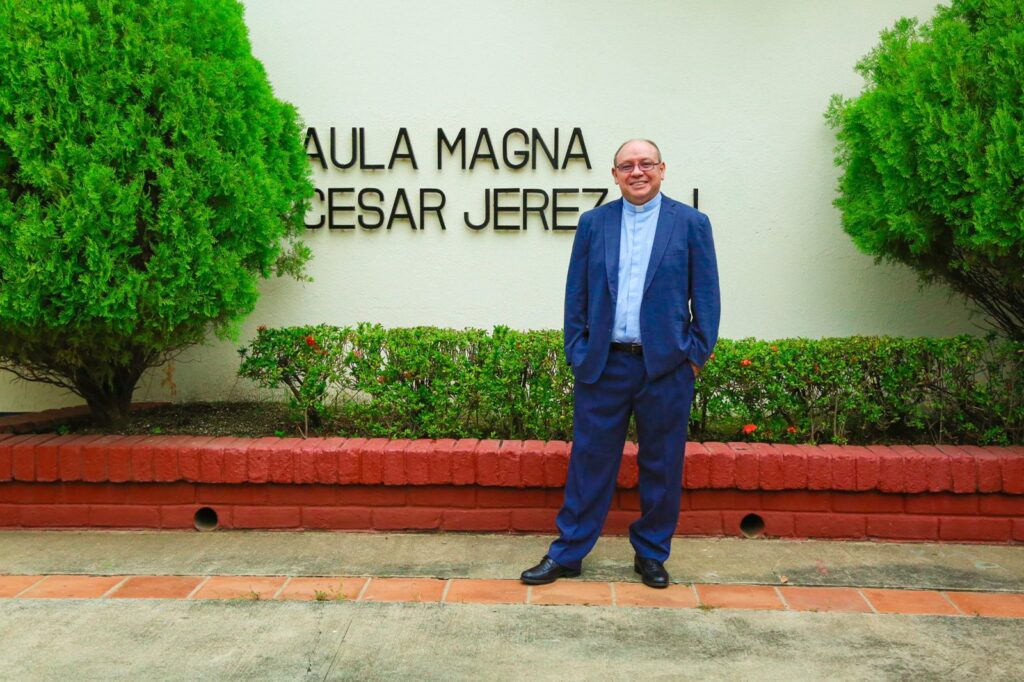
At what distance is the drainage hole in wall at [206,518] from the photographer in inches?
191

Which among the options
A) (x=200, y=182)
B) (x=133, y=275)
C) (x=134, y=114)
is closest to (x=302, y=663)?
(x=133, y=275)

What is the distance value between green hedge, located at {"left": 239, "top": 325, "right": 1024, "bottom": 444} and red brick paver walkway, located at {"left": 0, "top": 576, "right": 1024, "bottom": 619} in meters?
1.01

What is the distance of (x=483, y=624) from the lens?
12.1 feet

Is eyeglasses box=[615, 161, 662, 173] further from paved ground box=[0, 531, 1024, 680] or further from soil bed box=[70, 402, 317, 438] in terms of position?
soil bed box=[70, 402, 317, 438]

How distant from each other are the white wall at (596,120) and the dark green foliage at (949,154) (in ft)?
1.36

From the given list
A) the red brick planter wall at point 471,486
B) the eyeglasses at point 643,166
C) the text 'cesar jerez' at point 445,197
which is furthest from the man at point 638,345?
the text 'cesar jerez' at point 445,197

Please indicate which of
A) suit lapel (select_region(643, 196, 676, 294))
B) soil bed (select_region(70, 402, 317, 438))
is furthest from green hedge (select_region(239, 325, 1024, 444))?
suit lapel (select_region(643, 196, 676, 294))

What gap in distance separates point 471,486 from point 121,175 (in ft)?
7.30

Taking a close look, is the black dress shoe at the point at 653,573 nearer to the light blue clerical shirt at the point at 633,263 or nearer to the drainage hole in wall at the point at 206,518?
the light blue clerical shirt at the point at 633,263

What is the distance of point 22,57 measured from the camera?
170 inches

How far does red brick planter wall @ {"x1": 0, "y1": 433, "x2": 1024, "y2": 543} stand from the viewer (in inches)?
182

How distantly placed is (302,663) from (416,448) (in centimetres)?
155

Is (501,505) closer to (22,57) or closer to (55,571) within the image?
(55,571)

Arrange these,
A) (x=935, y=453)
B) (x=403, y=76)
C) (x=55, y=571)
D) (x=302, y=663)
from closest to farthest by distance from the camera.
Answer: (x=302, y=663), (x=55, y=571), (x=935, y=453), (x=403, y=76)
